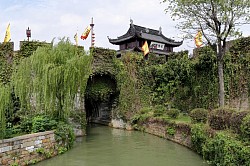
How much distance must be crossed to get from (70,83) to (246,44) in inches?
291

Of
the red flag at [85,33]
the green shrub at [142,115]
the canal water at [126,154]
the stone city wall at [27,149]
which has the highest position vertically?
the red flag at [85,33]

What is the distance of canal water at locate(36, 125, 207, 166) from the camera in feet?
22.1

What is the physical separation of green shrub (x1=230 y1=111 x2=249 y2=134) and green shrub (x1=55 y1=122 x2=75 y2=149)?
492cm

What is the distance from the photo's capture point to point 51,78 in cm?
777

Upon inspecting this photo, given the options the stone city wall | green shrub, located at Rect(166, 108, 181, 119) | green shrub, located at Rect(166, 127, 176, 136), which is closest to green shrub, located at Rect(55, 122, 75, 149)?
the stone city wall

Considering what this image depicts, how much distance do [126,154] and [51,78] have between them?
131 inches

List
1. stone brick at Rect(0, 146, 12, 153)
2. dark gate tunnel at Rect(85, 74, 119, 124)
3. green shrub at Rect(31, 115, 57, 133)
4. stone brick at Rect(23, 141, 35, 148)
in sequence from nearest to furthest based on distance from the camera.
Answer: stone brick at Rect(0, 146, 12, 153), stone brick at Rect(23, 141, 35, 148), green shrub at Rect(31, 115, 57, 133), dark gate tunnel at Rect(85, 74, 119, 124)

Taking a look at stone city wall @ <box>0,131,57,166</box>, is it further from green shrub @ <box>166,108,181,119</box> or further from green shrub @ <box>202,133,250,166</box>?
green shrub @ <box>166,108,181,119</box>

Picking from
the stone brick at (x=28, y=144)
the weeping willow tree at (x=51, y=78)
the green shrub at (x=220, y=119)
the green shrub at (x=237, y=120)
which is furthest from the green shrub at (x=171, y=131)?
the stone brick at (x=28, y=144)

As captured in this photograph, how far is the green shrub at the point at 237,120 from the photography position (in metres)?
5.88

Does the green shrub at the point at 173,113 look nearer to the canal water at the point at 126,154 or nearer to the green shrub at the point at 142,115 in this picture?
the canal water at the point at 126,154

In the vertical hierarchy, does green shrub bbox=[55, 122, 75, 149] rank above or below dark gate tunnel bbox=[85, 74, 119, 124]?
below

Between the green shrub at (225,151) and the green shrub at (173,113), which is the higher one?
the green shrub at (173,113)

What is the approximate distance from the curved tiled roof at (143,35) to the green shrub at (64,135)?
11.5 m
